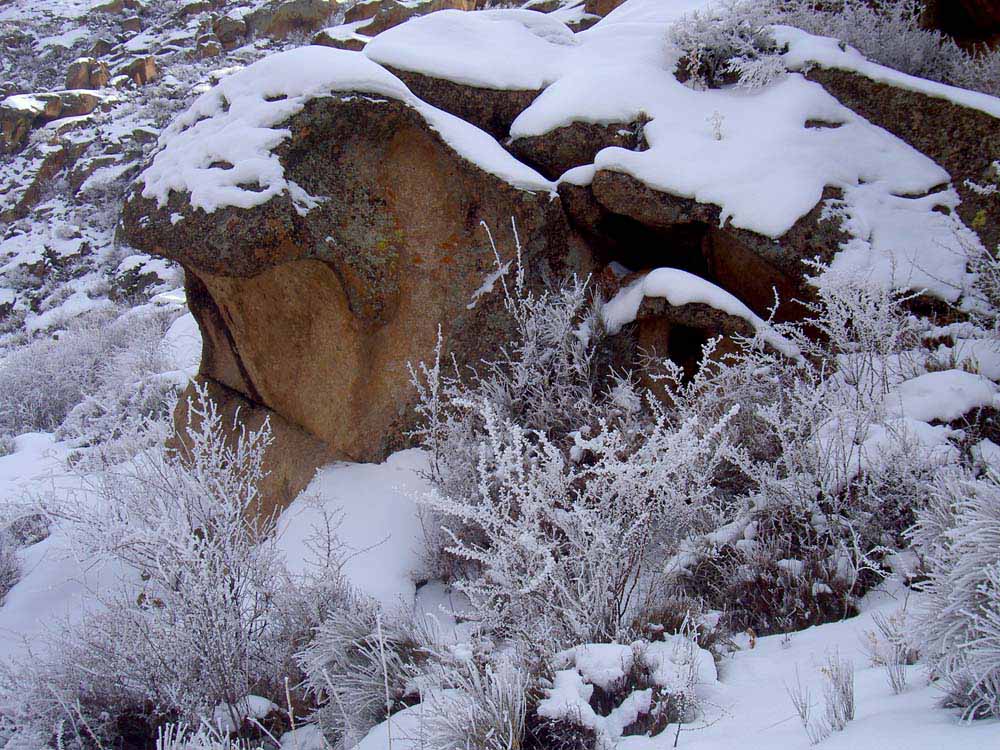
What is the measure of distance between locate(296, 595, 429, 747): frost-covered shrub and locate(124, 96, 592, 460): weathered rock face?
1.55 meters

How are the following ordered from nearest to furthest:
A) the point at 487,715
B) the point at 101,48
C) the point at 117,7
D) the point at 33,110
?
the point at 487,715 < the point at 33,110 < the point at 101,48 < the point at 117,7

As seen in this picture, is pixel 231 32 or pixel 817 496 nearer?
pixel 817 496

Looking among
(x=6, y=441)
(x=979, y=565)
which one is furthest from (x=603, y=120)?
(x=6, y=441)

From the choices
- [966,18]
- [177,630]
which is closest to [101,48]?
[966,18]

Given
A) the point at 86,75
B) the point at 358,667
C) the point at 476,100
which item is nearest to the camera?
the point at 358,667

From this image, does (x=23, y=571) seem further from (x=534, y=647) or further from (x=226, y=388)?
(x=534, y=647)

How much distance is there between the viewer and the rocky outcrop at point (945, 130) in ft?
13.0

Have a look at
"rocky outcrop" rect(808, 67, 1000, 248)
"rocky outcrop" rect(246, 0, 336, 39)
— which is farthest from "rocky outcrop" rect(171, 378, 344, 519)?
"rocky outcrop" rect(246, 0, 336, 39)

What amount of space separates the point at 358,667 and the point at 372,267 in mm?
2453

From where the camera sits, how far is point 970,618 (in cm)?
164

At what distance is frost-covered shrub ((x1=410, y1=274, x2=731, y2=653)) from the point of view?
239cm

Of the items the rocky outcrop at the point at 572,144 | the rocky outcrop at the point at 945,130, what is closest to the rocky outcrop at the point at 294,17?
the rocky outcrop at the point at 572,144

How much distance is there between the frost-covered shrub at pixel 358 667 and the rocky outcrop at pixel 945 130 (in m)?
3.95

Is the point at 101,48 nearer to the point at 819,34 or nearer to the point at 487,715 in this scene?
the point at 819,34
